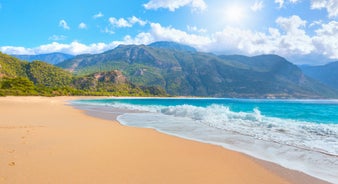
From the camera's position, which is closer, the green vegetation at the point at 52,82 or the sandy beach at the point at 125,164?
the sandy beach at the point at 125,164

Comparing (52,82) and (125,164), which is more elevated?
(52,82)

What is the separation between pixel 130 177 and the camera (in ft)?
16.6

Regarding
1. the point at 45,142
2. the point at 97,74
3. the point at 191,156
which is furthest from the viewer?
the point at 97,74

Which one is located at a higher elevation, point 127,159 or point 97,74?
point 97,74

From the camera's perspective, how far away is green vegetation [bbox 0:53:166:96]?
79.2 meters

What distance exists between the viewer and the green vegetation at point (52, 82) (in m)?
79.2

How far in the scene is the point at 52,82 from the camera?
465ft

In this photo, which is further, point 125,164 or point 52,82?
point 52,82

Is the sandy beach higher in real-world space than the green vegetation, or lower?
lower

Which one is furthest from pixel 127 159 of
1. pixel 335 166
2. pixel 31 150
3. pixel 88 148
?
pixel 335 166

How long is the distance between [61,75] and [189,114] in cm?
15079

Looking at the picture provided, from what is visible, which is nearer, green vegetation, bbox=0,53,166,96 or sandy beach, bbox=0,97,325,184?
sandy beach, bbox=0,97,325,184

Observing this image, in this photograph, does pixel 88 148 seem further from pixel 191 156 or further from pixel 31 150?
pixel 191 156

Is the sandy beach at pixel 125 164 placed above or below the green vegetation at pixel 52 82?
below
